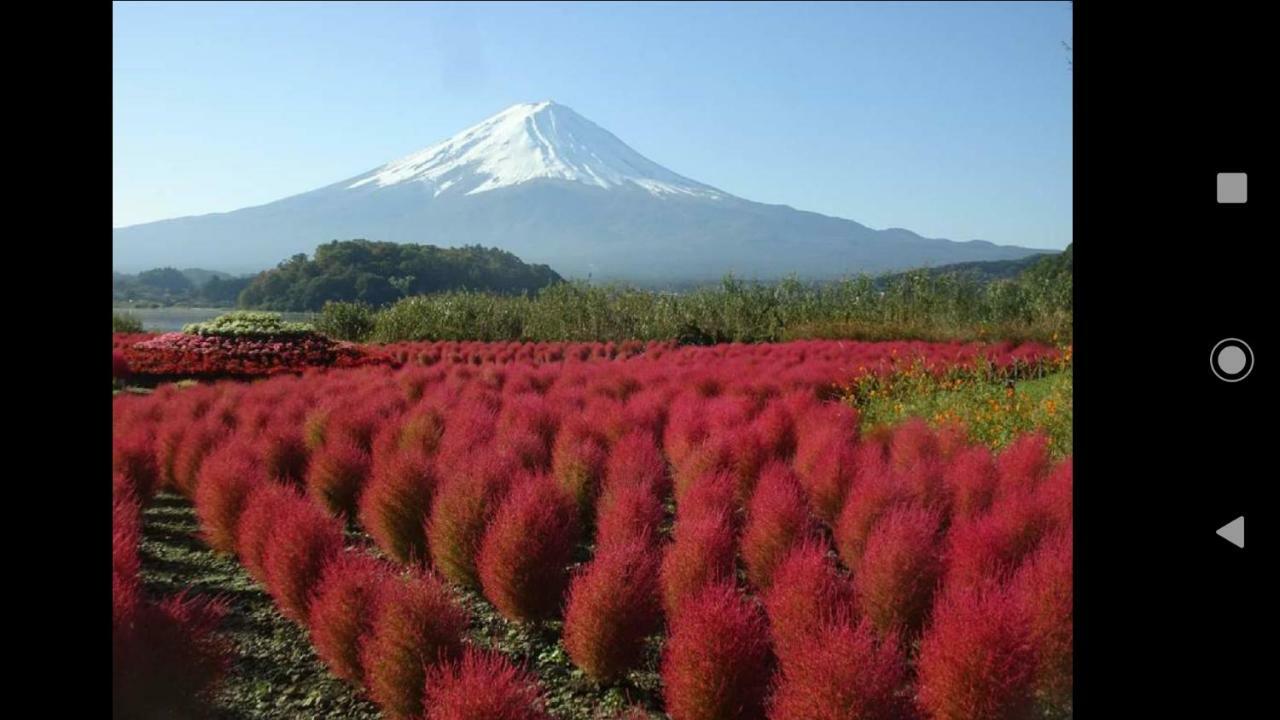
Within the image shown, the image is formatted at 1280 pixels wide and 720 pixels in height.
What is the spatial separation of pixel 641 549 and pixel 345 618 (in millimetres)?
1088

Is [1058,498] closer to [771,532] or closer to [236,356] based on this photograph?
[771,532]

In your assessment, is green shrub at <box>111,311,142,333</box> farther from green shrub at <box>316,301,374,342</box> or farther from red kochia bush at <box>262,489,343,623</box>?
red kochia bush at <box>262,489,343,623</box>

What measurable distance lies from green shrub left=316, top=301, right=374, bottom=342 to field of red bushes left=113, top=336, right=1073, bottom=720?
17255 millimetres

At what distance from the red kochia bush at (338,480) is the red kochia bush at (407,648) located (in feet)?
9.73

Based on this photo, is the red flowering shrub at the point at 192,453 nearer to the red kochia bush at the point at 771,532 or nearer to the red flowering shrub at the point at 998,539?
the red kochia bush at the point at 771,532

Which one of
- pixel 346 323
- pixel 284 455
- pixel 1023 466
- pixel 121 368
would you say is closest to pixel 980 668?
pixel 1023 466

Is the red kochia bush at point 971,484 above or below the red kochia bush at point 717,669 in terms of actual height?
above

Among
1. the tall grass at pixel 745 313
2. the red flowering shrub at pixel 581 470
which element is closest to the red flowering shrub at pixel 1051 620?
the red flowering shrub at pixel 581 470

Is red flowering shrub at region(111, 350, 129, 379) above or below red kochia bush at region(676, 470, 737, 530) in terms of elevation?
above

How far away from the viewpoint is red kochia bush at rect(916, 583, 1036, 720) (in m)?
2.33
